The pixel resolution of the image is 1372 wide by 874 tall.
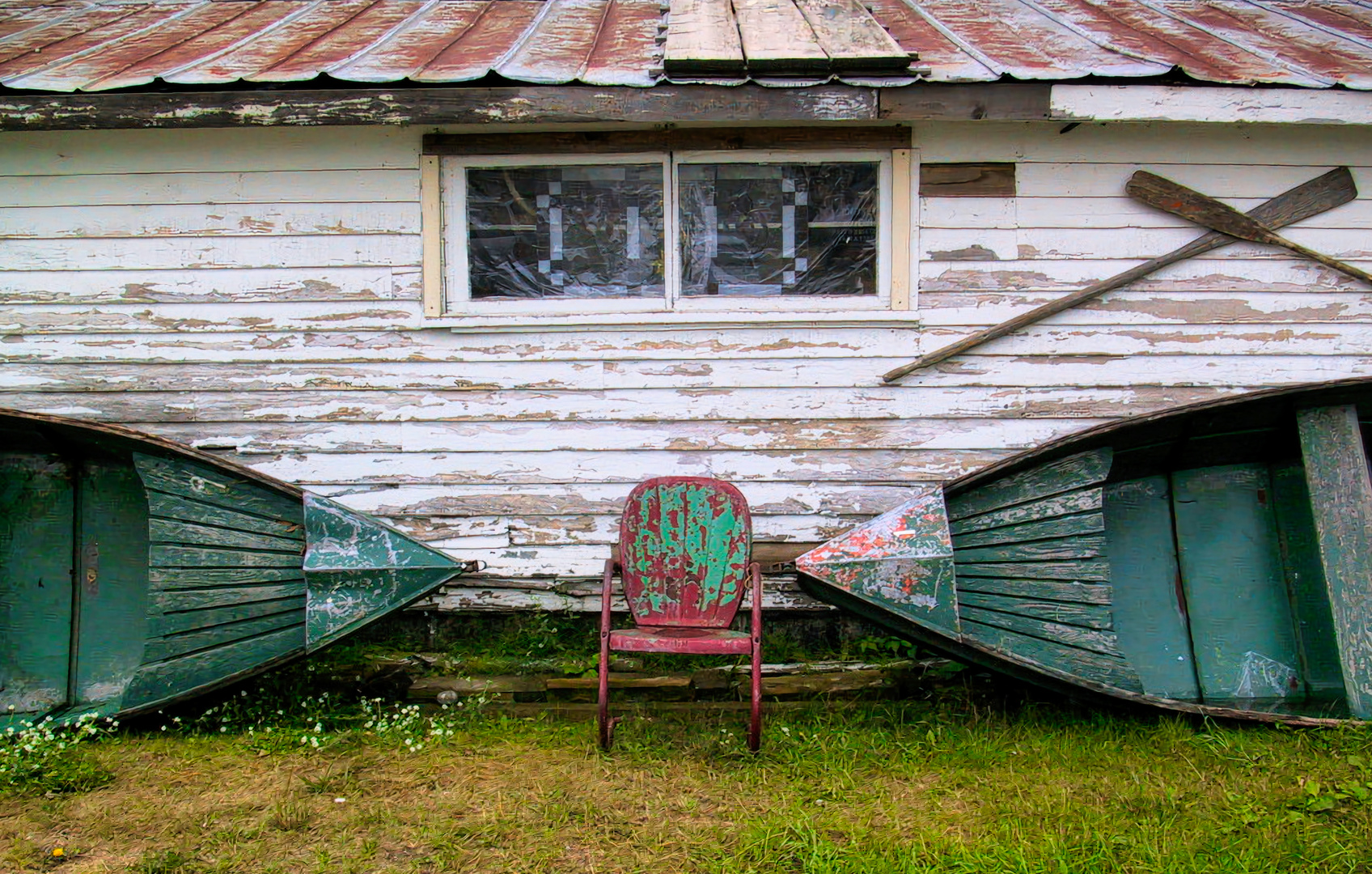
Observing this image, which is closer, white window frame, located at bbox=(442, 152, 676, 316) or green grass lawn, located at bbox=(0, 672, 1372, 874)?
green grass lawn, located at bbox=(0, 672, 1372, 874)

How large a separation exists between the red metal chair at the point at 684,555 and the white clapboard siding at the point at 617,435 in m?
0.75

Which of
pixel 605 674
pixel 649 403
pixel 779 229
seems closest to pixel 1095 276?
pixel 779 229

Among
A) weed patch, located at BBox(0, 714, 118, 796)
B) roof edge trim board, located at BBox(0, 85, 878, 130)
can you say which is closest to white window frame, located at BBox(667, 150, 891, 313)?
roof edge trim board, located at BBox(0, 85, 878, 130)

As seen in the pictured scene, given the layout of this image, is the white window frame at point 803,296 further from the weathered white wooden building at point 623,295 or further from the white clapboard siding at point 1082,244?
the white clapboard siding at point 1082,244

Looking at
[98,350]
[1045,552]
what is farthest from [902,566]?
[98,350]

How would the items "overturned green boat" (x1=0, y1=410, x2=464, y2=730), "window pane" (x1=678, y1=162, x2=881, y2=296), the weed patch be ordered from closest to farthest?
1. the weed patch
2. "overturned green boat" (x1=0, y1=410, x2=464, y2=730)
3. "window pane" (x1=678, y1=162, x2=881, y2=296)

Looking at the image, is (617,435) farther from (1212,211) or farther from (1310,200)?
(1310,200)

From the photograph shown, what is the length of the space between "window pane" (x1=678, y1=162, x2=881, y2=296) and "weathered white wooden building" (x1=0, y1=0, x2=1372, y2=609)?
0.05 ft

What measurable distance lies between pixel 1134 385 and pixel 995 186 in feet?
3.89

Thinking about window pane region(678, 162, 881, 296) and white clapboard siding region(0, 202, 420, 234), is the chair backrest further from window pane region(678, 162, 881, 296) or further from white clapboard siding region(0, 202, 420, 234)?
white clapboard siding region(0, 202, 420, 234)

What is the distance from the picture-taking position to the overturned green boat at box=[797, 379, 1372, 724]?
140 inches

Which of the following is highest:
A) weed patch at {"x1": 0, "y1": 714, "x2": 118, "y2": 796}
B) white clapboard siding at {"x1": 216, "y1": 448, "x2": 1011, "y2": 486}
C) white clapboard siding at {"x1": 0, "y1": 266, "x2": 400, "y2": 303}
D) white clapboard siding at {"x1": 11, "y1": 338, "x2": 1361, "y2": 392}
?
white clapboard siding at {"x1": 0, "y1": 266, "x2": 400, "y2": 303}

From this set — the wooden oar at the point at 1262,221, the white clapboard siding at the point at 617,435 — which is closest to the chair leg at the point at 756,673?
the white clapboard siding at the point at 617,435

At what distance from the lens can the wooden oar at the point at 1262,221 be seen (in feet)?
14.8
